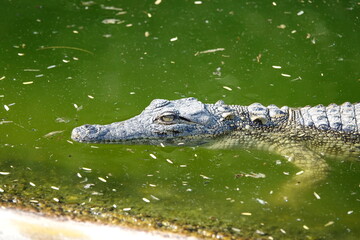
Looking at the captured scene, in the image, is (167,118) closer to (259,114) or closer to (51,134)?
(259,114)

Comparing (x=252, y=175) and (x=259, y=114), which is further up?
(x=259, y=114)

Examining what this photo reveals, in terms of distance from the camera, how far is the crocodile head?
6.21m

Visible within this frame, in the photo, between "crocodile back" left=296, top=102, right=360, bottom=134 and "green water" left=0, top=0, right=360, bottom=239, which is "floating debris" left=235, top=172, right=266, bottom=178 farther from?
"crocodile back" left=296, top=102, right=360, bottom=134

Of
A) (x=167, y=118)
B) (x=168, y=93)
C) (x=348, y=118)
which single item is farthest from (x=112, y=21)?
(x=348, y=118)

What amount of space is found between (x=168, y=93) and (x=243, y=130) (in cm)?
137

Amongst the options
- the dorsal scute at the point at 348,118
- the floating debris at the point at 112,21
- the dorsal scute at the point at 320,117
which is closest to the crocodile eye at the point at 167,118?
the dorsal scute at the point at 320,117

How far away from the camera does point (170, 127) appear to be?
6230 millimetres

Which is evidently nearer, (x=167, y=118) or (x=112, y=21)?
(x=167, y=118)

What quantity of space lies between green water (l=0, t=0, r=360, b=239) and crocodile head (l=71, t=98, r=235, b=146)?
0.47ft

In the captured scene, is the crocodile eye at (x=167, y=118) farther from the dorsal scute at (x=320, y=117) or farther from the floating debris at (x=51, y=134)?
the dorsal scute at (x=320, y=117)

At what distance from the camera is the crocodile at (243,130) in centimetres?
618

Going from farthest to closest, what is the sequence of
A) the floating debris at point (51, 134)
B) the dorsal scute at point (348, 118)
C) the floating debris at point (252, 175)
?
the floating debris at point (51, 134)
the dorsal scute at point (348, 118)
the floating debris at point (252, 175)

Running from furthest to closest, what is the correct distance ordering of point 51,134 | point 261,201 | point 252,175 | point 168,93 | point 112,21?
point 112,21
point 168,93
point 51,134
point 252,175
point 261,201

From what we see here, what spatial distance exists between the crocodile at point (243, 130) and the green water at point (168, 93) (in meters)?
0.14
